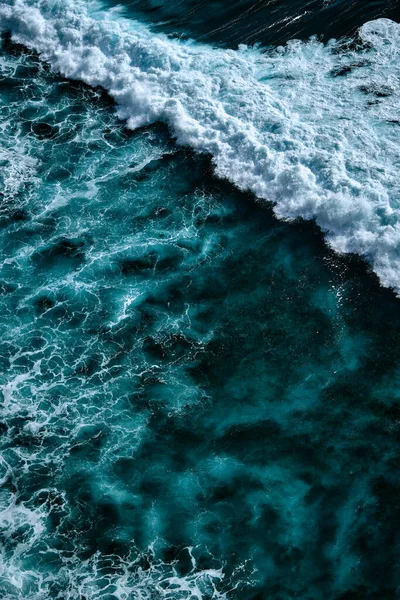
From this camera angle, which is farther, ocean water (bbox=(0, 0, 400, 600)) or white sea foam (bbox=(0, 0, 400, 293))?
white sea foam (bbox=(0, 0, 400, 293))

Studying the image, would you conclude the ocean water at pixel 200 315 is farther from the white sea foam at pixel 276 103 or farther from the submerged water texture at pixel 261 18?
the submerged water texture at pixel 261 18

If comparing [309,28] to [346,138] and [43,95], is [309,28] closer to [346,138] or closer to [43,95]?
[346,138]

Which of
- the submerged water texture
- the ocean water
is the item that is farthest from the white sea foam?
the submerged water texture

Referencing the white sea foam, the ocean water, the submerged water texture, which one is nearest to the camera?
the ocean water

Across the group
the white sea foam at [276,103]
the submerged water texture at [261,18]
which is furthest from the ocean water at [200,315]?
the submerged water texture at [261,18]

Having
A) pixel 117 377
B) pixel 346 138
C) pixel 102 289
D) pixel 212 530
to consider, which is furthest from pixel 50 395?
pixel 346 138

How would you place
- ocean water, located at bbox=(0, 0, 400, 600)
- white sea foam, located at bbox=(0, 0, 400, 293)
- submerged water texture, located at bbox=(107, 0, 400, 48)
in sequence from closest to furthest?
ocean water, located at bbox=(0, 0, 400, 600) → white sea foam, located at bbox=(0, 0, 400, 293) → submerged water texture, located at bbox=(107, 0, 400, 48)

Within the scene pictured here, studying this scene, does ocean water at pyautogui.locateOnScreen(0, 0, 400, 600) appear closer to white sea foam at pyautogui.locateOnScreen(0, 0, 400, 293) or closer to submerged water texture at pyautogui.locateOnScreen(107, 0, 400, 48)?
white sea foam at pyautogui.locateOnScreen(0, 0, 400, 293)
